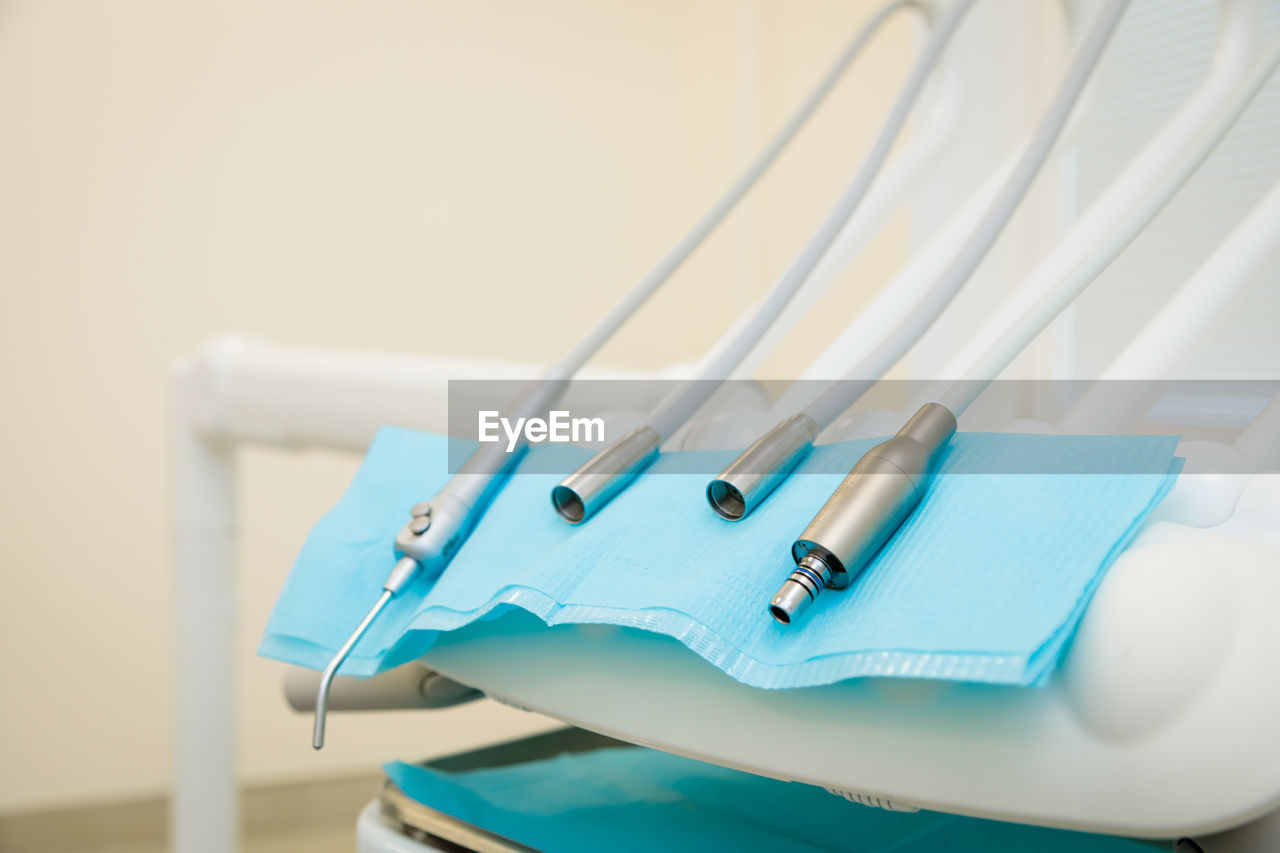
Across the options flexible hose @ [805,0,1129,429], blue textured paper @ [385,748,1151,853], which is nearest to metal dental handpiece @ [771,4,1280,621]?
flexible hose @ [805,0,1129,429]

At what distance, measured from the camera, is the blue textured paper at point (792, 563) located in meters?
0.23

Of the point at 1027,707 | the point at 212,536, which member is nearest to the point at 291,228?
the point at 212,536

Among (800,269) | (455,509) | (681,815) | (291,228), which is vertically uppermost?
(291,228)

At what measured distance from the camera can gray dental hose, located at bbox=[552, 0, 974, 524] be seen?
0.34m

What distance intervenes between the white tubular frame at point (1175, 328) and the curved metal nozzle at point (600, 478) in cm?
14

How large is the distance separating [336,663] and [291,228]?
143 centimetres

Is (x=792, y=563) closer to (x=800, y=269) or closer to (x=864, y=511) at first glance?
(x=864, y=511)

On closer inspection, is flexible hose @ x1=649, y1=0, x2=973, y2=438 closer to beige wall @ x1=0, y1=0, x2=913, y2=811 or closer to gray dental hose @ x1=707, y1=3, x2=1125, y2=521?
gray dental hose @ x1=707, y1=3, x2=1125, y2=521

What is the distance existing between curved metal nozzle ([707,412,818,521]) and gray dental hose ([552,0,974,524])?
1.7 inches

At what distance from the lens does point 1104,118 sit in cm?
86

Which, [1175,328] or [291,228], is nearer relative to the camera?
[1175,328]

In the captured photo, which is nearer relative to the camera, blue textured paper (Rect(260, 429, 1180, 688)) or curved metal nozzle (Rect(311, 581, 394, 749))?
blue textured paper (Rect(260, 429, 1180, 688))

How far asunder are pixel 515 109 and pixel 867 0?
60 centimetres

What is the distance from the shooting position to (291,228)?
1637 millimetres
